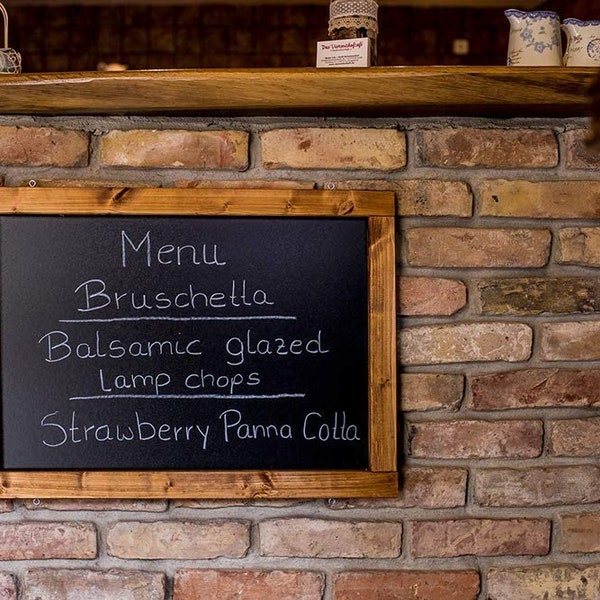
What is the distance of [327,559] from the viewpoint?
1205 mm

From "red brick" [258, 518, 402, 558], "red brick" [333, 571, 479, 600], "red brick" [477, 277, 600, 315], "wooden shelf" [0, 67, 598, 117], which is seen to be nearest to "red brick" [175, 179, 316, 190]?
"wooden shelf" [0, 67, 598, 117]

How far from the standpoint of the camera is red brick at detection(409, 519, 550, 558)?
1205 mm

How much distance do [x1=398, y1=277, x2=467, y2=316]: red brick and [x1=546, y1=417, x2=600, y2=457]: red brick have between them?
0.90ft

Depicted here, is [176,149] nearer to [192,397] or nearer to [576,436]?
[192,397]

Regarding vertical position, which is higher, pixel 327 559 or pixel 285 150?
pixel 285 150

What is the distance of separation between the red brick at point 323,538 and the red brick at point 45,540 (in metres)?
0.31

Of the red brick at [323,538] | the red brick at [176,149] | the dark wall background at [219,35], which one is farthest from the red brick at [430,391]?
the dark wall background at [219,35]

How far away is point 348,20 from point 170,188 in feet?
1.31

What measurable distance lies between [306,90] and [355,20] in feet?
0.45

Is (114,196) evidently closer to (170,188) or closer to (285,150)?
(170,188)

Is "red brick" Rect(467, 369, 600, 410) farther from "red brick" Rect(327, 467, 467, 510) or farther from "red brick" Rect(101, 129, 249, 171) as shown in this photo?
"red brick" Rect(101, 129, 249, 171)

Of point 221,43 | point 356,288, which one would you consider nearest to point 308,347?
point 356,288

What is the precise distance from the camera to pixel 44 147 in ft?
3.87

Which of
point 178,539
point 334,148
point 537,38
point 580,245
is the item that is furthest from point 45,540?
point 537,38
